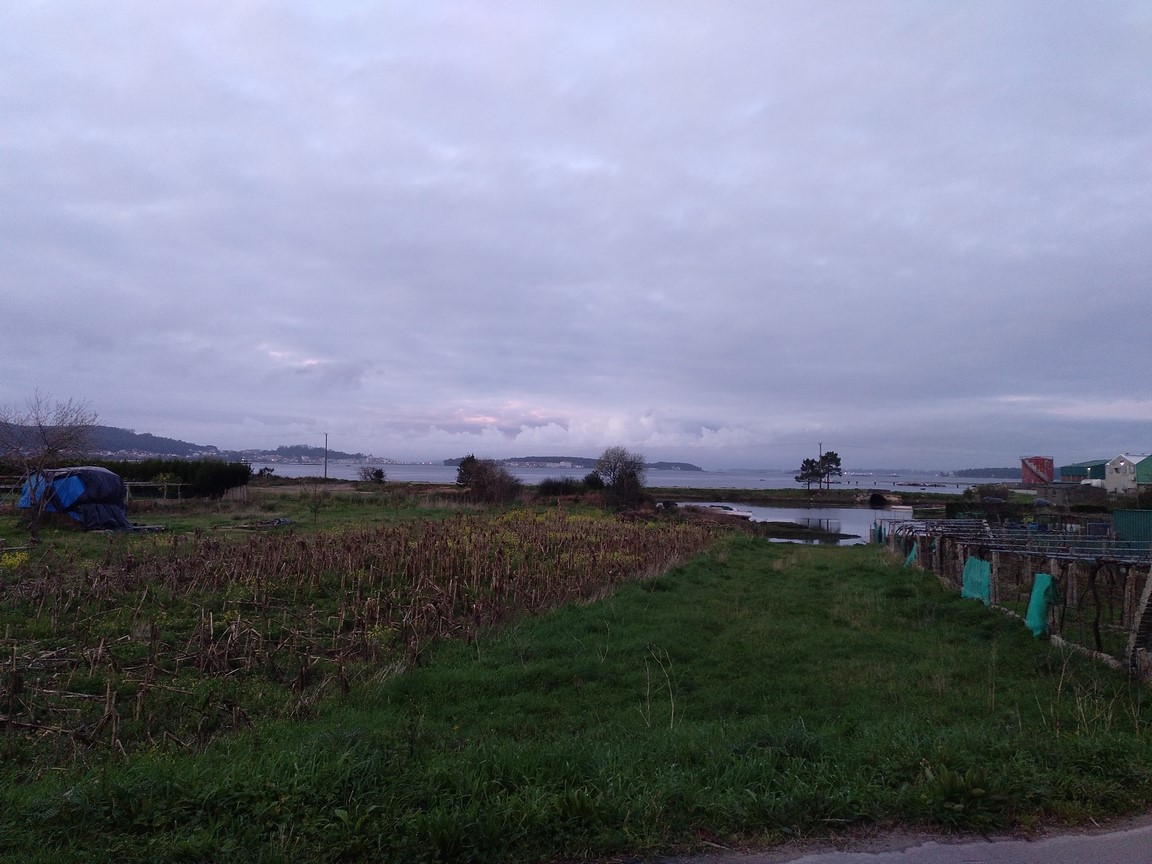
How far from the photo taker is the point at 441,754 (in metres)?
4.99

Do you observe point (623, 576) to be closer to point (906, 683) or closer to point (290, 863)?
point (906, 683)

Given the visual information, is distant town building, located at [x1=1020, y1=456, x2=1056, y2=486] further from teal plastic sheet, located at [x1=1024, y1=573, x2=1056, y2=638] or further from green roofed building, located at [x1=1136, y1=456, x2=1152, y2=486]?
teal plastic sheet, located at [x1=1024, y1=573, x2=1056, y2=638]

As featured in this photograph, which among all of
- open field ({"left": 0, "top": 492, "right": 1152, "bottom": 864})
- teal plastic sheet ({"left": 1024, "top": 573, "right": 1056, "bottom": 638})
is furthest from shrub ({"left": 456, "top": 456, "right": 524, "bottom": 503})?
teal plastic sheet ({"left": 1024, "top": 573, "right": 1056, "bottom": 638})

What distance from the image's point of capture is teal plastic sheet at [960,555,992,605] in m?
13.0

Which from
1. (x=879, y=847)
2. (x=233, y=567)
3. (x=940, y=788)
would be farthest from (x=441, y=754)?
(x=233, y=567)

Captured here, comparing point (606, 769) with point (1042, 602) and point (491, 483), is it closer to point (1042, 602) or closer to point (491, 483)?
point (1042, 602)

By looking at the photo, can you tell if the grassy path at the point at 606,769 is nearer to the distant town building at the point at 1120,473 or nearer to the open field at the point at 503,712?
the open field at the point at 503,712

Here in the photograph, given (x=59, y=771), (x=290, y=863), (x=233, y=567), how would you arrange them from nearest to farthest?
(x=290, y=863) < (x=59, y=771) < (x=233, y=567)

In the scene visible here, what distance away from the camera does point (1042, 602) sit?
10273 millimetres

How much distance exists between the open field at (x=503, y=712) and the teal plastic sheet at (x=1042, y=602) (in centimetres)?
43

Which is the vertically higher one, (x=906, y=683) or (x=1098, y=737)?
(x=1098, y=737)

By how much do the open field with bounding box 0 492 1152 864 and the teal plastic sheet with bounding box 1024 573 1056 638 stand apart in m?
0.43

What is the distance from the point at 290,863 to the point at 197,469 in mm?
43884

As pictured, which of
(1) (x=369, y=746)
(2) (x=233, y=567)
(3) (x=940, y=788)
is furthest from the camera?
(2) (x=233, y=567)
